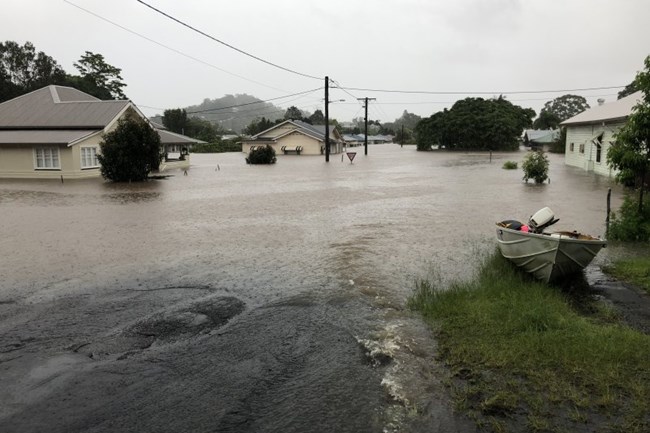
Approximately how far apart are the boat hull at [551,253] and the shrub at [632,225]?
168 inches


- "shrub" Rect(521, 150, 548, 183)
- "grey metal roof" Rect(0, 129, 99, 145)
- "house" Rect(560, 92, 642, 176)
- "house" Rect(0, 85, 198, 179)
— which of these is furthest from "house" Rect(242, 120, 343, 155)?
"shrub" Rect(521, 150, 548, 183)

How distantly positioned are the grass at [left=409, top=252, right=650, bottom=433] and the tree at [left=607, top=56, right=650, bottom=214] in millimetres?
5361

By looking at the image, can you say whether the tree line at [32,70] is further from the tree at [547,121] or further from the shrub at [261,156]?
the tree at [547,121]

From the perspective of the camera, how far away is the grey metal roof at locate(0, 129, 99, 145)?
32.2 meters

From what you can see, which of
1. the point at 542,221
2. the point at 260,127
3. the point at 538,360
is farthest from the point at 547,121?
the point at 538,360

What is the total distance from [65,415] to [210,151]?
90.1 meters

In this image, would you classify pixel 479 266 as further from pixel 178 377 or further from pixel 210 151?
pixel 210 151

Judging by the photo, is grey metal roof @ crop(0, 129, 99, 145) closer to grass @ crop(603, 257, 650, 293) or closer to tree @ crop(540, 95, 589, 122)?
grass @ crop(603, 257, 650, 293)

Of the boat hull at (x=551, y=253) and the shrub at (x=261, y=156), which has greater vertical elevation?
the shrub at (x=261, y=156)

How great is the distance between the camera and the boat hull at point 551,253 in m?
8.09

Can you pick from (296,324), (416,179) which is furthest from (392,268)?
(416,179)

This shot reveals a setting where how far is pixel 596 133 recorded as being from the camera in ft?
107

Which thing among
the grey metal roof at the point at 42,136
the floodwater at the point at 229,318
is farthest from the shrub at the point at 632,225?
the grey metal roof at the point at 42,136

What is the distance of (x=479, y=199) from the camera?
70.0ft
